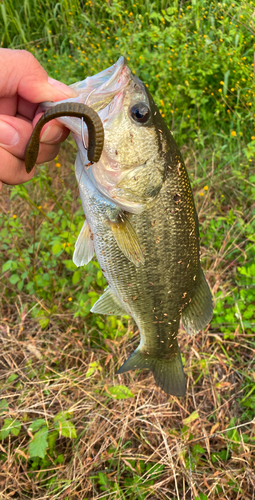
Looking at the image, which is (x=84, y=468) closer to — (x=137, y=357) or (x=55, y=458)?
(x=55, y=458)

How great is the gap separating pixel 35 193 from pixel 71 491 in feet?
8.38

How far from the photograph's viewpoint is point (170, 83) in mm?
3719

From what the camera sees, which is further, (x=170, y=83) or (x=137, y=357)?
(x=170, y=83)

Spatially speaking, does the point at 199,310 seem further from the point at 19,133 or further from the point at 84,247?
the point at 19,133

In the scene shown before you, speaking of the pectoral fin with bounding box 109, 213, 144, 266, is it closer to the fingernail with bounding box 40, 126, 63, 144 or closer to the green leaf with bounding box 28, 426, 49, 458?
the fingernail with bounding box 40, 126, 63, 144

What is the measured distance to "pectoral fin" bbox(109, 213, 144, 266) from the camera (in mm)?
1504

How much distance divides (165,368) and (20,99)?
1.64m

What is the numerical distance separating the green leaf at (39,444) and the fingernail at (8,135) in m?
1.62

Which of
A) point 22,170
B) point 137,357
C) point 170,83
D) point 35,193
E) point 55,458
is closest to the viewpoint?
point 22,170

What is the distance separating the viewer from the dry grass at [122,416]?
205cm

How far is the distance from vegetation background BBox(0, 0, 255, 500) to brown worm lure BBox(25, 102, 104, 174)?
3.03 ft

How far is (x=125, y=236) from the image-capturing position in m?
1.50

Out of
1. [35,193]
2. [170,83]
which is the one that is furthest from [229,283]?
[170,83]

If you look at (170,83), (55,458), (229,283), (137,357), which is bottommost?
(55,458)
